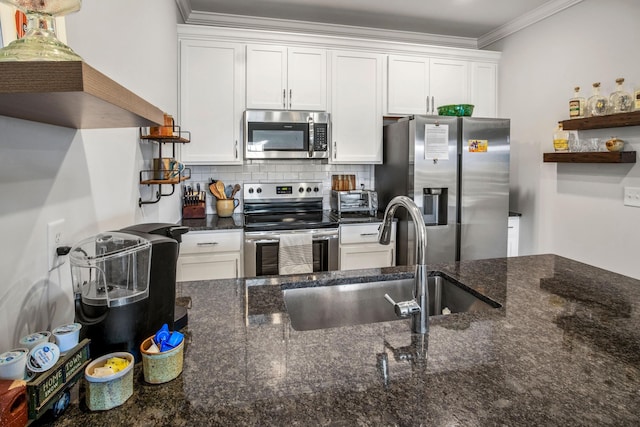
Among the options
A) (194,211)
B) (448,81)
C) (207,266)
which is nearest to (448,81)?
(448,81)

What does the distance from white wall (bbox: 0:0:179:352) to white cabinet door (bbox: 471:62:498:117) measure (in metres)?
2.93

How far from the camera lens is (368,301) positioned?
1526 millimetres

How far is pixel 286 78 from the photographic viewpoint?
315 cm

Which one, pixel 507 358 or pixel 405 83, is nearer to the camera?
pixel 507 358

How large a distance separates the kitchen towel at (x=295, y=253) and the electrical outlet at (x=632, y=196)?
2.20 metres

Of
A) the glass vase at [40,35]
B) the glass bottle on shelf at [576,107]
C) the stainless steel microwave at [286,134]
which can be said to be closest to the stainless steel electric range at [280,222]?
the stainless steel microwave at [286,134]

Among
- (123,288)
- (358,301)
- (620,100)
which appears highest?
(620,100)

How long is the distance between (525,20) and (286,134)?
2.38 m

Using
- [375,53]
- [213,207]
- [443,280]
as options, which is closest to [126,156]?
[443,280]

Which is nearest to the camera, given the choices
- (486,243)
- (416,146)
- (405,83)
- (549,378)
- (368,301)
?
(549,378)

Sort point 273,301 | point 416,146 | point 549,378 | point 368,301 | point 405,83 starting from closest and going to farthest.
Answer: point 549,378, point 273,301, point 368,301, point 416,146, point 405,83

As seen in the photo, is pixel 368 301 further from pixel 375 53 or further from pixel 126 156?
pixel 375 53

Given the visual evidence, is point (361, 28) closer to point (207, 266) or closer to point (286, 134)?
point (286, 134)

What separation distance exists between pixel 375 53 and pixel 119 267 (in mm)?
3071
